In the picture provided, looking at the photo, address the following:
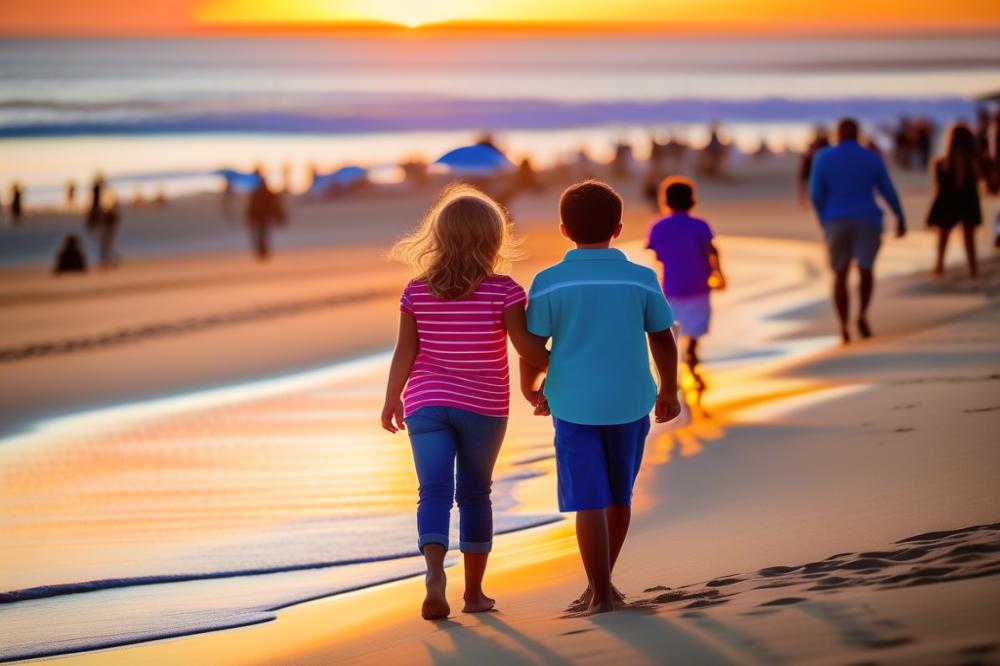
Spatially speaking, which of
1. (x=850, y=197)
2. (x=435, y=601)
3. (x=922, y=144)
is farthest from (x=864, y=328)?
(x=922, y=144)

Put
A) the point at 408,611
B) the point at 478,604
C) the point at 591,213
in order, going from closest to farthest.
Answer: the point at 591,213 < the point at 478,604 < the point at 408,611

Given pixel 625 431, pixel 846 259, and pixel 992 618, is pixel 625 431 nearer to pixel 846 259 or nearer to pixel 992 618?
pixel 992 618

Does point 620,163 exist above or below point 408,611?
above

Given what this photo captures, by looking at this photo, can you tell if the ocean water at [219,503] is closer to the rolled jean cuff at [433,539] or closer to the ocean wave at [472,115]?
the rolled jean cuff at [433,539]

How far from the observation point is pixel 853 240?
41.7 feet

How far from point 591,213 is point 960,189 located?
1312 centimetres

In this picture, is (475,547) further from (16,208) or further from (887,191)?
(16,208)

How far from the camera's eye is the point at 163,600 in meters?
6.45

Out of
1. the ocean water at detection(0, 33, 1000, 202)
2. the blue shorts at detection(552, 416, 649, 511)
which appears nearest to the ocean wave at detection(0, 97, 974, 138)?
the ocean water at detection(0, 33, 1000, 202)

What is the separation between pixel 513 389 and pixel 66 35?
173 m

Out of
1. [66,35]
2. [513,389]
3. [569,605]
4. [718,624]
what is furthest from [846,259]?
[66,35]

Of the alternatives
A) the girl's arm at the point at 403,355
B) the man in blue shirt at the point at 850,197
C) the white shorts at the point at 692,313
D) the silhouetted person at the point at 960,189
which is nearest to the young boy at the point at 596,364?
the girl's arm at the point at 403,355

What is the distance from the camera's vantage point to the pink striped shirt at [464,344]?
17.6 feet

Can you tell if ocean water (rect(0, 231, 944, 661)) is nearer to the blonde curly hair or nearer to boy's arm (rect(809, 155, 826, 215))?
boy's arm (rect(809, 155, 826, 215))
